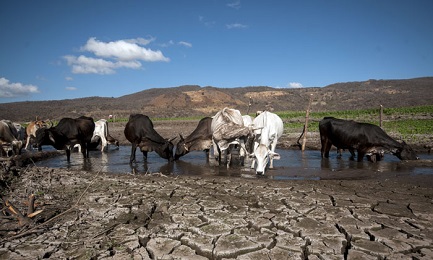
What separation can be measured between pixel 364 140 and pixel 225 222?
27.9 ft

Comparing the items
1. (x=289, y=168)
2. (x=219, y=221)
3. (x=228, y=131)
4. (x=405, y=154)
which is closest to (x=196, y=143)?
(x=228, y=131)

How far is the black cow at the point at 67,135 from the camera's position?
1155cm

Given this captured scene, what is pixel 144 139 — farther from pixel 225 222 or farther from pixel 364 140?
pixel 364 140

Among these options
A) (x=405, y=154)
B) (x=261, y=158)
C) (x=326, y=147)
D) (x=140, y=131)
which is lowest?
(x=405, y=154)

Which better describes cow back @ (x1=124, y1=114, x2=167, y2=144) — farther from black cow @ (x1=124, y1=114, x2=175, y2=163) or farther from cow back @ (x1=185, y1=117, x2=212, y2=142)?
cow back @ (x1=185, y1=117, x2=212, y2=142)

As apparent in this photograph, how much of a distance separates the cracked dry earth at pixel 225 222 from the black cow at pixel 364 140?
4.10 m

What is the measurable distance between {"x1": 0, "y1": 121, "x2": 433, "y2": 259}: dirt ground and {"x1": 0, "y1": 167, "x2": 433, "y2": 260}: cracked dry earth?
0.02 metres

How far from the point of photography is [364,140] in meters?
11.1

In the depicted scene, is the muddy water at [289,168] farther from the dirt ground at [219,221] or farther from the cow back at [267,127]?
the dirt ground at [219,221]

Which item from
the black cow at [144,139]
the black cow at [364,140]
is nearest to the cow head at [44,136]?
the black cow at [144,139]

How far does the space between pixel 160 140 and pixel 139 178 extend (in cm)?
365

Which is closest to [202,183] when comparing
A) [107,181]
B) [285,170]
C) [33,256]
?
[107,181]

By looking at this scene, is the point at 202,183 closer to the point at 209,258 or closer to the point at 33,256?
the point at 209,258

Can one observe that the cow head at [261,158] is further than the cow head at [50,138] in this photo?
No
